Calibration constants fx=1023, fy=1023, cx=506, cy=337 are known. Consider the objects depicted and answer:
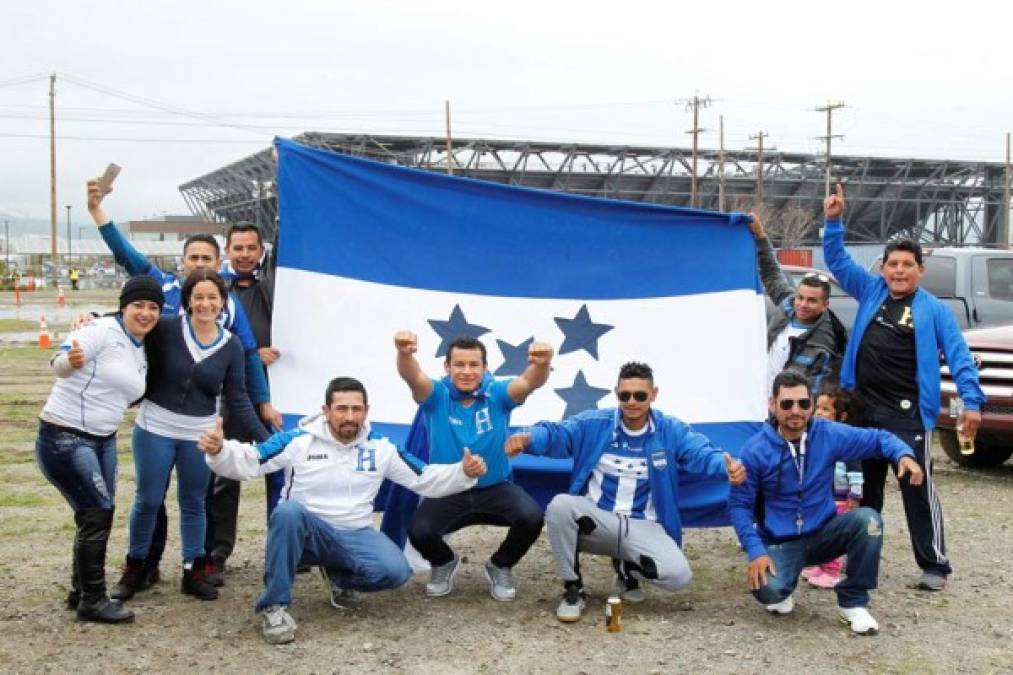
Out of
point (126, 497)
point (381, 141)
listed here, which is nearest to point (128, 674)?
point (126, 497)

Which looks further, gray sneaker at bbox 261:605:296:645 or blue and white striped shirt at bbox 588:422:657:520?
blue and white striped shirt at bbox 588:422:657:520

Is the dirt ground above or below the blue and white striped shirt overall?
below

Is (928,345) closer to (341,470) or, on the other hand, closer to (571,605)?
(571,605)

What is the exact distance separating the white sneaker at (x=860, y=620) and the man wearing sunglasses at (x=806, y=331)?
145cm

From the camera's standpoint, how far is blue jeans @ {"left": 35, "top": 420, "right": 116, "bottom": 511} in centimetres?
462

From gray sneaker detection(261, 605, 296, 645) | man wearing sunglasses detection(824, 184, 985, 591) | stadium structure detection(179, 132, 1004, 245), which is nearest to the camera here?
gray sneaker detection(261, 605, 296, 645)

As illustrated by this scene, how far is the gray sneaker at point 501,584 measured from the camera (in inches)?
205

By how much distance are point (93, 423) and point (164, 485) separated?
0.50 meters

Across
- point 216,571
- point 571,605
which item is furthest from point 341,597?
point 571,605

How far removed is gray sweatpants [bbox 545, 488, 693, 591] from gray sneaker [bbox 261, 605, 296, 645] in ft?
4.31

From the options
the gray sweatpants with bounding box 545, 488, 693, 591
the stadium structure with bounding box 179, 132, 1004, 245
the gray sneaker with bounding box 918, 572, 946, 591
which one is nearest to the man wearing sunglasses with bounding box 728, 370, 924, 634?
the gray sweatpants with bounding box 545, 488, 693, 591

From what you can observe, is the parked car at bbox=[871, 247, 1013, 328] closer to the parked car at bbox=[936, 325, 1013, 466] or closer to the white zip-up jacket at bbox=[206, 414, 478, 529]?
the parked car at bbox=[936, 325, 1013, 466]

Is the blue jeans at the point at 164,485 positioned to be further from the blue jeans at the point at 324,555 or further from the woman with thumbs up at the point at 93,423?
the blue jeans at the point at 324,555

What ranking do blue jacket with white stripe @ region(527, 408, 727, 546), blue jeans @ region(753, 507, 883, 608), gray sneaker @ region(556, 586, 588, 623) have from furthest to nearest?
blue jacket with white stripe @ region(527, 408, 727, 546) < gray sneaker @ region(556, 586, 588, 623) < blue jeans @ region(753, 507, 883, 608)
